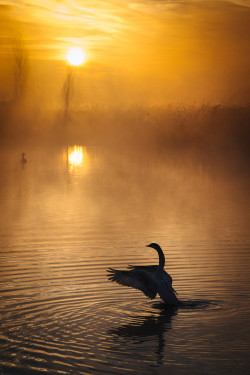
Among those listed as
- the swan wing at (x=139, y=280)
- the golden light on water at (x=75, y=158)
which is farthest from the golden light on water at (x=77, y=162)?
the swan wing at (x=139, y=280)

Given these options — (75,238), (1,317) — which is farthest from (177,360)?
(75,238)

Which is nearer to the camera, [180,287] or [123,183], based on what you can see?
[180,287]

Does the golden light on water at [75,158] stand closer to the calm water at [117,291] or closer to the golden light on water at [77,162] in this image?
the golden light on water at [77,162]

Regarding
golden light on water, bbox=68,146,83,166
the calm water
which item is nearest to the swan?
the calm water

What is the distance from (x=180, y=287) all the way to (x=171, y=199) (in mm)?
23534

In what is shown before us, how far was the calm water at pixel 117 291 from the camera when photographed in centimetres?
1145

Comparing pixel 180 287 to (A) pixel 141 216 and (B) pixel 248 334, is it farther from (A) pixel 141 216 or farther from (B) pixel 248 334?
(A) pixel 141 216

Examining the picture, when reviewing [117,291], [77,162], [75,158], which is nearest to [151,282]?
[117,291]

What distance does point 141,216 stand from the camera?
31.7 m

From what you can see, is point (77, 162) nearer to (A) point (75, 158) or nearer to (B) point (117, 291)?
(A) point (75, 158)

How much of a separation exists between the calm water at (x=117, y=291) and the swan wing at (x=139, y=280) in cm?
41

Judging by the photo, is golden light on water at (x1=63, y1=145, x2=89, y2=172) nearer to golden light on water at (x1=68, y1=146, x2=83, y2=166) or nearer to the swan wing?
golden light on water at (x1=68, y1=146, x2=83, y2=166)

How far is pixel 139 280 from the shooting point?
585 inches

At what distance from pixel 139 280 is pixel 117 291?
1359 mm
